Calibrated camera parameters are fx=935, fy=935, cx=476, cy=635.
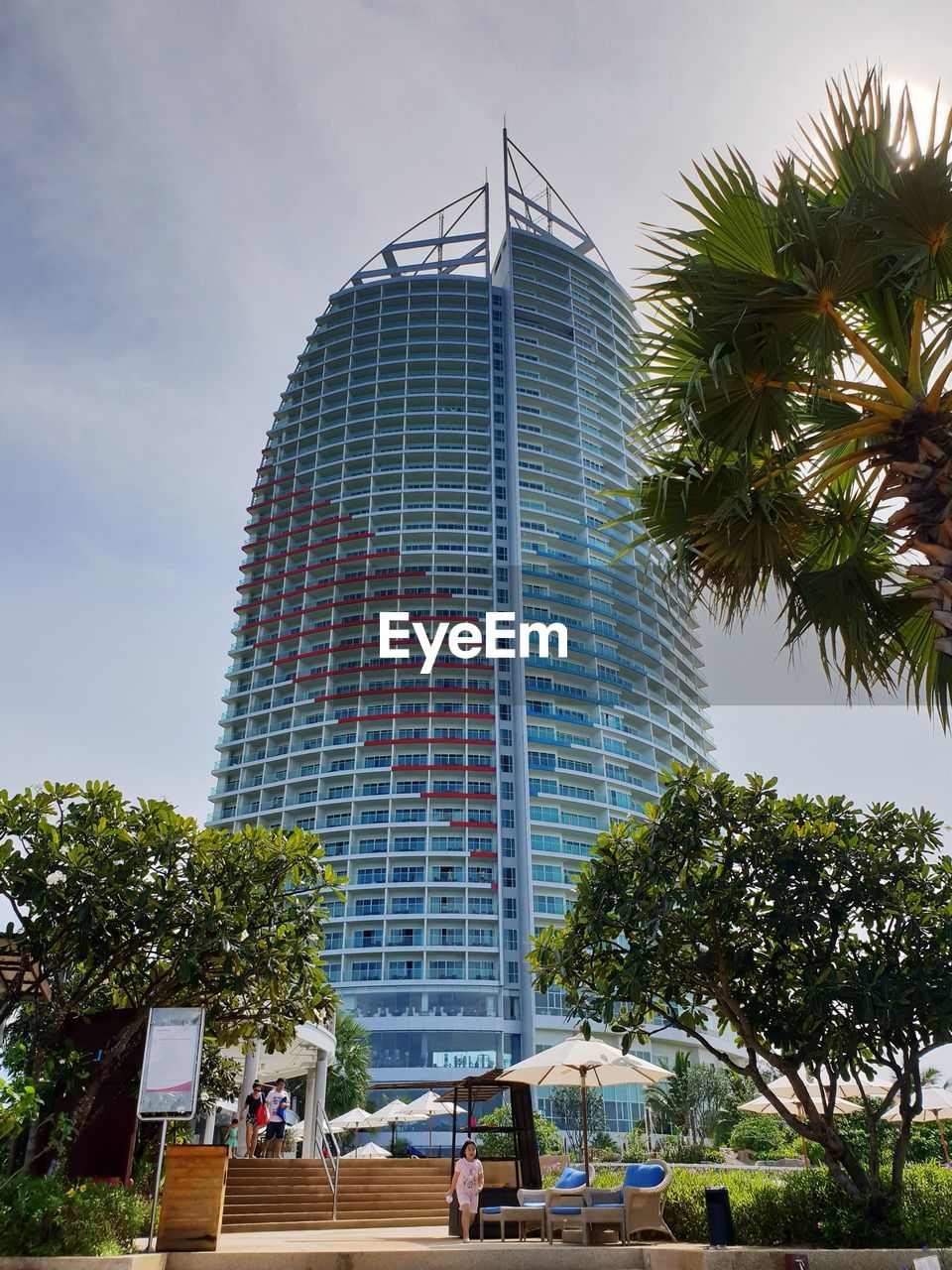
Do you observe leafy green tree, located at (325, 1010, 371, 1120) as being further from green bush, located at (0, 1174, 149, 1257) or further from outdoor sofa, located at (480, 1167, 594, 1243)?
green bush, located at (0, 1174, 149, 1257)

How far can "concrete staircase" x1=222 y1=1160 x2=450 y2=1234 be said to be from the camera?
51.6ft

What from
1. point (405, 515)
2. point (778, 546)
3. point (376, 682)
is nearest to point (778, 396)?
point (778, 546)

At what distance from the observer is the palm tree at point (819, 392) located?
6164 mm

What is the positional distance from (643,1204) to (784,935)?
12.3 ft

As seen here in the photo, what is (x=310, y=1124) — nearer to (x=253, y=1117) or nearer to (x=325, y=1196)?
(x=253, y=1117)

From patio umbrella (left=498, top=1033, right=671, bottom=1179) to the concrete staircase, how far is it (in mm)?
4105

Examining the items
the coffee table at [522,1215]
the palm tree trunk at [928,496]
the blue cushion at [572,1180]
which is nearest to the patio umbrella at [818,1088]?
the blue cushion at [572,1180]

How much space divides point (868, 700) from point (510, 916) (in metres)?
61.8

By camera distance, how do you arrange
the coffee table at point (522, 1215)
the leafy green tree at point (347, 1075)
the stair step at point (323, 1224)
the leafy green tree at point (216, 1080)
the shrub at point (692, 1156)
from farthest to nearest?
the leafy green tree at point (347, 1075) → the shrub at point (692, 1156) → the leafy green tree at point (216, 1080) → the stair step at point (323, 1224) → the coffee table at point (522, 1215)

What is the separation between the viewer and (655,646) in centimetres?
8475

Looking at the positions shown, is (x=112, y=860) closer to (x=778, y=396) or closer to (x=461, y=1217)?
(x=461, y=1217)

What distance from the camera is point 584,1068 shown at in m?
14.7

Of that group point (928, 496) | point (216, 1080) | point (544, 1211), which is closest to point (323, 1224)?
point (544, 1211)

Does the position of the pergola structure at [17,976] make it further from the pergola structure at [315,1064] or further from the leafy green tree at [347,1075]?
the leafy green tree at [347,1075]
